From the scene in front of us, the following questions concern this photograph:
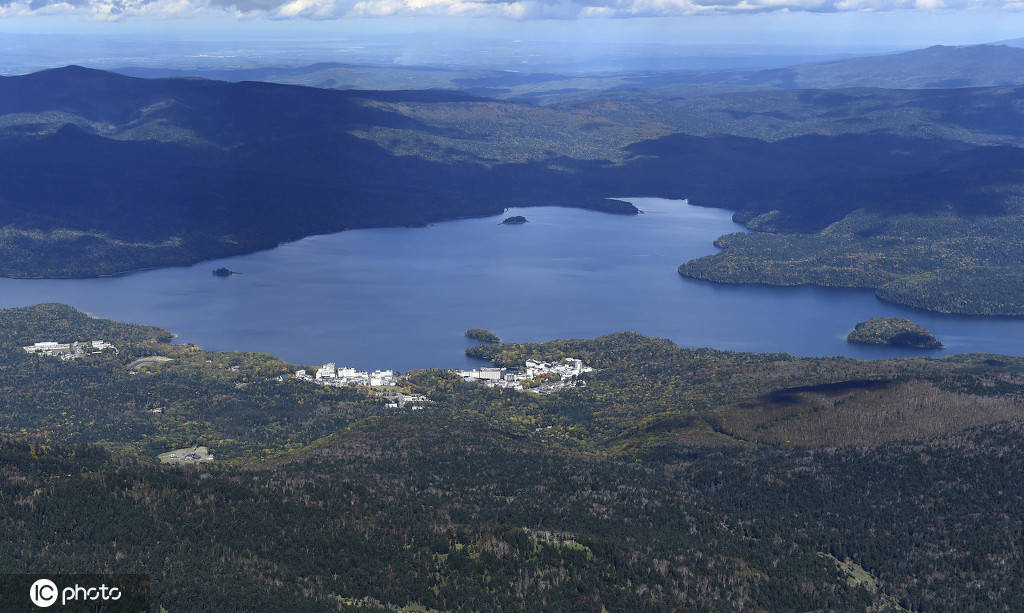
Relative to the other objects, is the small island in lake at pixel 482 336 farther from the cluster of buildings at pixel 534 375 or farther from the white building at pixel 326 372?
the white building at pixel 326 372

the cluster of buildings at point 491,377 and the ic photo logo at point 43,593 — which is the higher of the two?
the ic photo logo at point 43,593

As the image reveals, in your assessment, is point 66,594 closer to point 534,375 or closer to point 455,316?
point 534,375

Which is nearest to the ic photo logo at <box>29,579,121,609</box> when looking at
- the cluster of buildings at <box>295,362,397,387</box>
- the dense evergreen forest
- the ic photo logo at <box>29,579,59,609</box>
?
the ic photo logo at <box>29,579,59,609</box>

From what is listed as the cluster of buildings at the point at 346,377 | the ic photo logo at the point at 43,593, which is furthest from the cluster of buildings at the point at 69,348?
the ic photo logo at the point at 43,593

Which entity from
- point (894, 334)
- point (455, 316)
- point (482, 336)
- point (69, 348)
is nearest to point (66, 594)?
point (69, 348)

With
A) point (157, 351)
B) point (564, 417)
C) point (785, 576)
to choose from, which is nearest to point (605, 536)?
point (785, 576)
